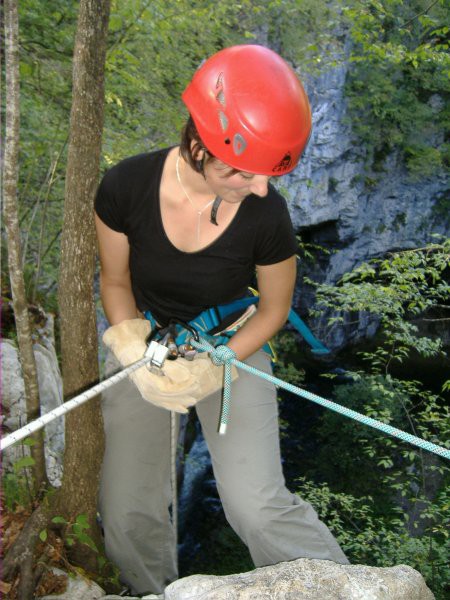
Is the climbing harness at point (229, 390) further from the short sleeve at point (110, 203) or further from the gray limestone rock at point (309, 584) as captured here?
the short sleeve at point (110, 203)

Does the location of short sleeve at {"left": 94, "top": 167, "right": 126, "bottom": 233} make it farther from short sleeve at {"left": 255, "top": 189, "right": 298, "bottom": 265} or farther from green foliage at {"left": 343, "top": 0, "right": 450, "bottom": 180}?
green foliage at {"left": 343, "top": 0, "right": 450, "bottom": 180}

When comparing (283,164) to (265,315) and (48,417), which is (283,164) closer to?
(265,315)

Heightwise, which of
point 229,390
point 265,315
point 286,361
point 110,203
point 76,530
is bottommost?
point 286,361

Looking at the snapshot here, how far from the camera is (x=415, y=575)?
166 cm

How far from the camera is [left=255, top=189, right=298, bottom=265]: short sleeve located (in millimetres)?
2164

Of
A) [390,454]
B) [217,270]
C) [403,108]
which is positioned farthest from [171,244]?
[403,108]

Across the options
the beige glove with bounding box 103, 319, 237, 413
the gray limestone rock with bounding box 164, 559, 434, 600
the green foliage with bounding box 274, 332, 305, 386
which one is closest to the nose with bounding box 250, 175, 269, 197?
the beige glove with bounding box 103, 319, 237, 413

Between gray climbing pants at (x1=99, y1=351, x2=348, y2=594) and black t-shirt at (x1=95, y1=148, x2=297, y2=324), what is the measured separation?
0.50m

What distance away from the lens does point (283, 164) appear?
6.73 ft

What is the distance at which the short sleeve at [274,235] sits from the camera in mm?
2164

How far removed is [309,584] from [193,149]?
159 cm

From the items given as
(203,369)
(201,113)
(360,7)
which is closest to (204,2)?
(360,7)

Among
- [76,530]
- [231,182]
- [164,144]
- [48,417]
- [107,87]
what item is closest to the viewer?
[48,417]

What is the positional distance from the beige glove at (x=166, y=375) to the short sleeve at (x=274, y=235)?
21.9 inches
